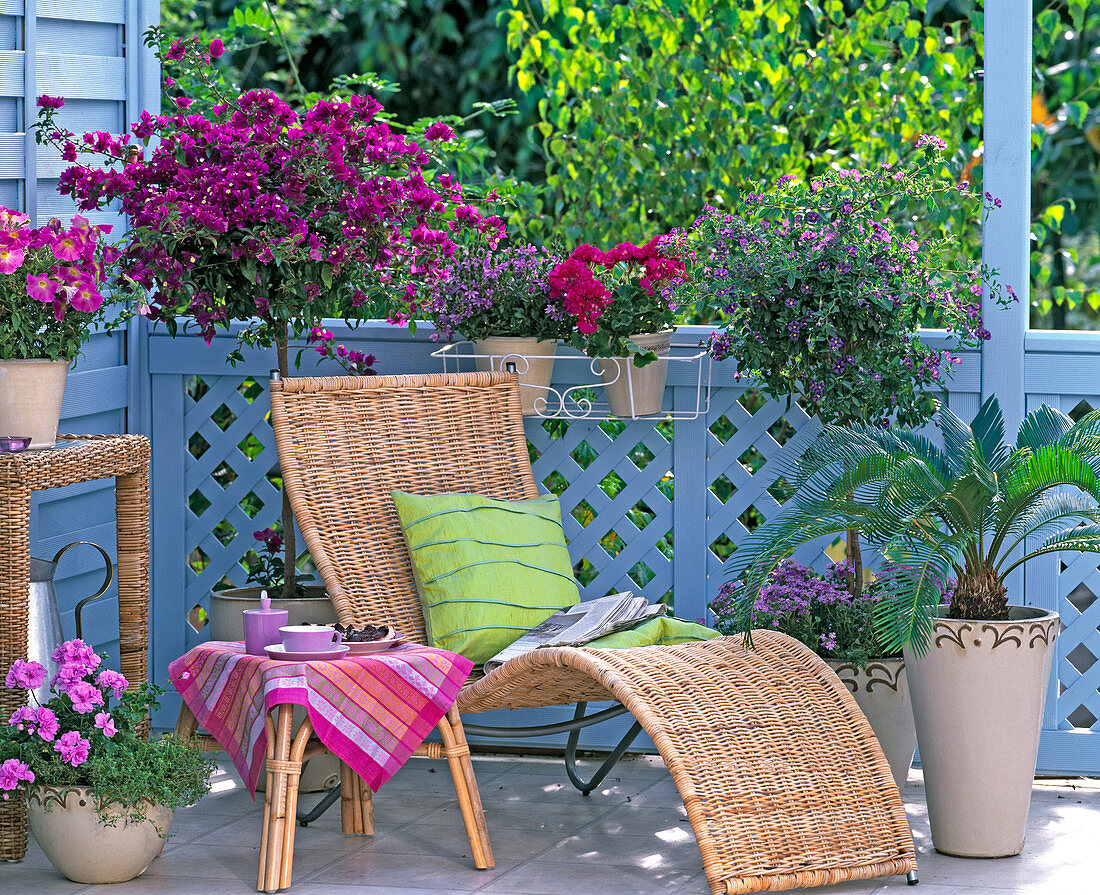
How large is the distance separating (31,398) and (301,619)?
0.78 metres

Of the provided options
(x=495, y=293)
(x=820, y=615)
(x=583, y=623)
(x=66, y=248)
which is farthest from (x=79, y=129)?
(x=820, y=615)

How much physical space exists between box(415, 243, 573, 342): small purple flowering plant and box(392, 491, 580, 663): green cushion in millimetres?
456

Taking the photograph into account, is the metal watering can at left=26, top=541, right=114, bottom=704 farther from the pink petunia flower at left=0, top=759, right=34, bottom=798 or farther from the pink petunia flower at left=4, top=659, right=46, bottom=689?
the pink petunia flower at left=0, top=759, right=34, bottom=798

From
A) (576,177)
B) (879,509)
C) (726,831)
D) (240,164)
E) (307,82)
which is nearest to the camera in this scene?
(726,831)

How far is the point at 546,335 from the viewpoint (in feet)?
11.6

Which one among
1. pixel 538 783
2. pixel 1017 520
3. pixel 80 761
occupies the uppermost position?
pixel 1017 520

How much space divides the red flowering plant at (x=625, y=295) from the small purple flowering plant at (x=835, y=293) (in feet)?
0.24

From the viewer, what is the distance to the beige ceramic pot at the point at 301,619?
3387 millimetres

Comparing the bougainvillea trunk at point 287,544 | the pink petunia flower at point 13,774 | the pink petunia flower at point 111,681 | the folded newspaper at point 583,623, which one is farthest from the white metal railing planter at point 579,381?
the pink petunia flower at point 13,774

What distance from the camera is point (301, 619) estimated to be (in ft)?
11.1

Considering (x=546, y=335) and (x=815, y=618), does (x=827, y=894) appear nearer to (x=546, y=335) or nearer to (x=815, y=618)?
(x=815, y=618)

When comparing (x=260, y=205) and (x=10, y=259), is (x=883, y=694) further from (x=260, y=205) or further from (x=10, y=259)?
(x=10, y=259)

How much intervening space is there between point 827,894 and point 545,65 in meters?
3.01

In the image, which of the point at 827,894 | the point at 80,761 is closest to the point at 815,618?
the point at 827,894
